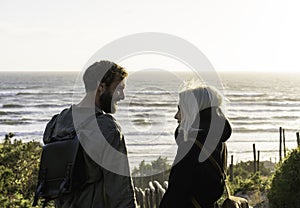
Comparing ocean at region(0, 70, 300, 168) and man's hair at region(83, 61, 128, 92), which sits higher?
man's hair at region(83, 61, 128, 92)

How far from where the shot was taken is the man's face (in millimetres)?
2854

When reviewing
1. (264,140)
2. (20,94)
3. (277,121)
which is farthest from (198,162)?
(20,94)

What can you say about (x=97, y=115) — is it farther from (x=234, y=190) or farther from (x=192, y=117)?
(x=234, y=190)

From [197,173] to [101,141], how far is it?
19.6 inches

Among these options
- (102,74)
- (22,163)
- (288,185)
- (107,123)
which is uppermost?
(102,74)

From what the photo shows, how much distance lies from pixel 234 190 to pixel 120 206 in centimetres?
871

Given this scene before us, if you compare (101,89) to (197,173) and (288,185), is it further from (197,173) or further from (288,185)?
(288,185)

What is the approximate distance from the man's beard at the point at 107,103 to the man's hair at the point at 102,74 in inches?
2.2

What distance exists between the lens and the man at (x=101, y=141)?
2.73 metres

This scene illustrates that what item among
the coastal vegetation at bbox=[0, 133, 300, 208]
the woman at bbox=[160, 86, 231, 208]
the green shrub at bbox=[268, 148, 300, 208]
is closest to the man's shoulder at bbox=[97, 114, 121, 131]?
the woman at bbox=[160, 86, 231, 208]

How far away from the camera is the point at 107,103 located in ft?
9.36


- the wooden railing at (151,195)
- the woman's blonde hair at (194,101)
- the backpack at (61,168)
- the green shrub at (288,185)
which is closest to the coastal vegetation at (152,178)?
the green shrub at (288,185)

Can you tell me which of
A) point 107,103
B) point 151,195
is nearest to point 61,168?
point 107,103

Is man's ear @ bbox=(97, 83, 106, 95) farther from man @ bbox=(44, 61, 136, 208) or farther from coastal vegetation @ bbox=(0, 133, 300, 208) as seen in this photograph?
coastal vegetation @ bbox=(0, 133, 300, 208)
